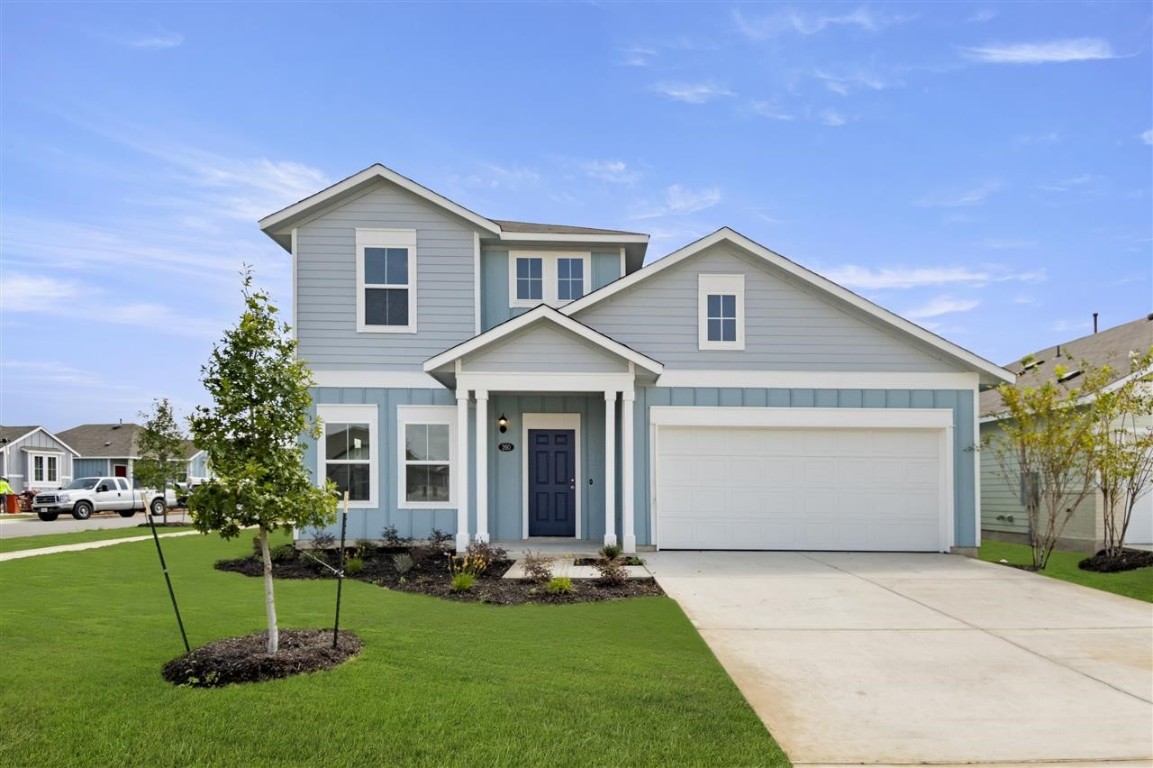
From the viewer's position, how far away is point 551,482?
14781 millimetres

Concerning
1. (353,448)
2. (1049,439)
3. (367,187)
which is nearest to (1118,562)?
(1049,439)

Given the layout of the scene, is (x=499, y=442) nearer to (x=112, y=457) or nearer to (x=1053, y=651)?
(x=1053, y=651)

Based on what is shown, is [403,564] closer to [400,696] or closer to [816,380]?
[400,696]

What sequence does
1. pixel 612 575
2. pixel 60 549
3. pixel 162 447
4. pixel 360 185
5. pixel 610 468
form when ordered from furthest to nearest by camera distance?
pixel 162 447 < pixel 60 549 < pixel 360 185 < pixel 610 468 < pixel 612 575

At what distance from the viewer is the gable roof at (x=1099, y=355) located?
15227 millimetres

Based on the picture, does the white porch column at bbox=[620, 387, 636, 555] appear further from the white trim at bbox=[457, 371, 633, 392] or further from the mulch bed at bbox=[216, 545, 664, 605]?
the mulch bed at bbox=[216, 545, 664, 605]

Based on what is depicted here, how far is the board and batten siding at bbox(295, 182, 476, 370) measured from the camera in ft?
47.1

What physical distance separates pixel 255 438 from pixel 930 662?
608cm

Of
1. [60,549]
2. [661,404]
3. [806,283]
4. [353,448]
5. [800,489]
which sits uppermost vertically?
[806,283]

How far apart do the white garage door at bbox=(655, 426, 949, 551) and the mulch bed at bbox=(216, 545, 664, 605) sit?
366cm

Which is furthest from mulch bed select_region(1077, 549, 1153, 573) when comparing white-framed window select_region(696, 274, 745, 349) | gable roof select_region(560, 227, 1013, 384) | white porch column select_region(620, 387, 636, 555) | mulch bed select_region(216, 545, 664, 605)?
mulch bed select_region(216, 545, 664, 605)

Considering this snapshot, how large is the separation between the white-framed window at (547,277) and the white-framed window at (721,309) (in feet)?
8.55

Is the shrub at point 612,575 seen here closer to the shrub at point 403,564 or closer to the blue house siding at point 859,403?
the shrub at point 403,564

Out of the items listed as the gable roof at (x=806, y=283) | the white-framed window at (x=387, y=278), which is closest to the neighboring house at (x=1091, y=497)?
the gable roof at (x=806, y=283)
